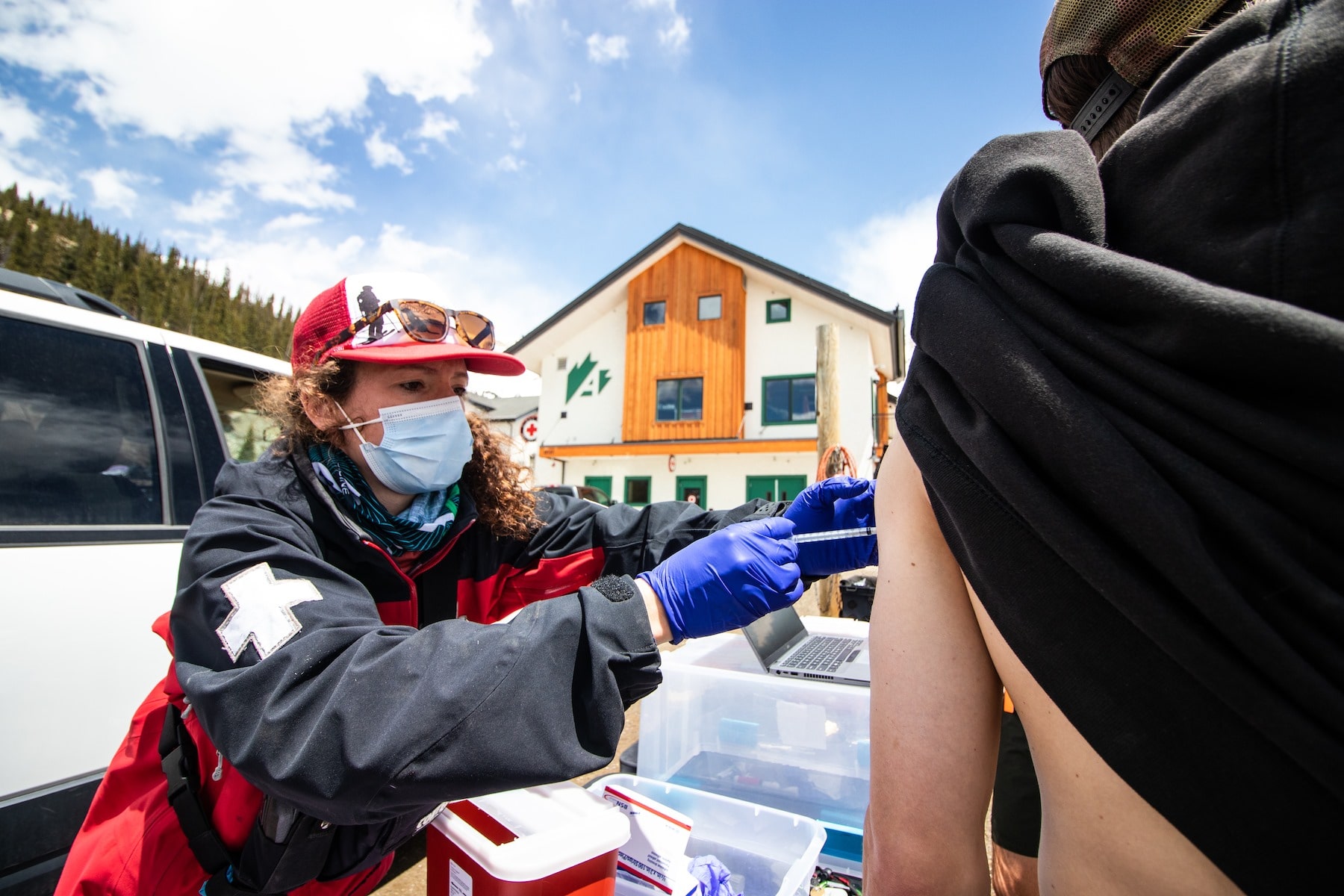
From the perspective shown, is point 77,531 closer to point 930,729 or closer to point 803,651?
point 930,729

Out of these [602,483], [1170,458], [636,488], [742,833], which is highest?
[1170,458]

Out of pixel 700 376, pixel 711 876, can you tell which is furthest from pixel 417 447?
pixel 700 376

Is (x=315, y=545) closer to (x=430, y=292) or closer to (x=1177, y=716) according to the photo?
(x=430, y=292)

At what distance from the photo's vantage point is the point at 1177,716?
0.52 metres

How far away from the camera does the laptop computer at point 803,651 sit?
204cm

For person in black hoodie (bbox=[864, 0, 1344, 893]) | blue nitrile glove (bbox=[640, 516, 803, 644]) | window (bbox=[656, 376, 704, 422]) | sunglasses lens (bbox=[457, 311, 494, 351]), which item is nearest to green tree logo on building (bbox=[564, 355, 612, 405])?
window (bbox=[656, 376, 704, 422])

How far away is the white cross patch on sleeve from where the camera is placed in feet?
3.66

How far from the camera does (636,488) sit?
1667 centimetres

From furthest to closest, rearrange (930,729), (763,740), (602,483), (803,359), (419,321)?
(602,483) < (803,359) < (763,740) < (419,321) < (930,729)

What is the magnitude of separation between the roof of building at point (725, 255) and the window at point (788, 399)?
2.06 m

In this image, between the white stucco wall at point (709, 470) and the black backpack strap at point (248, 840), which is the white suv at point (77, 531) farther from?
the white stucco wall at point (709, 470)

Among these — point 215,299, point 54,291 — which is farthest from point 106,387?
point 215,299

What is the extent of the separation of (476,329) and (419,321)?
19cm

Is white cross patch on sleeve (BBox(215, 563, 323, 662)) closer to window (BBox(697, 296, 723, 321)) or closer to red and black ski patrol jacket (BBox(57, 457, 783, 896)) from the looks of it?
red and black ski patrol jacket (BBox(57, 457, 783, 896))
